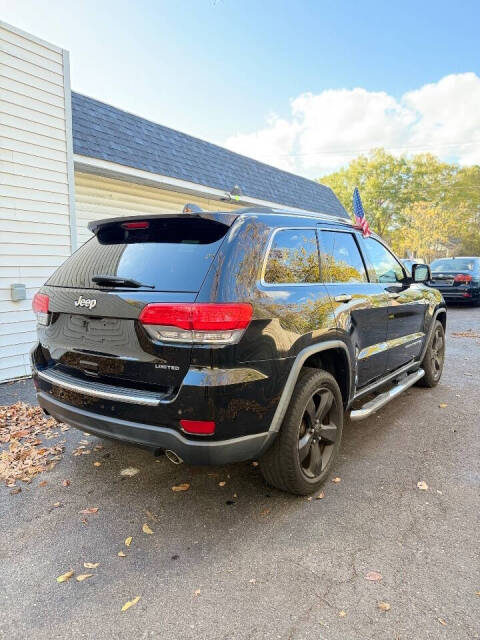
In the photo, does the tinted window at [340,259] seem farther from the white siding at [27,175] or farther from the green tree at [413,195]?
the green tree at [413,195]

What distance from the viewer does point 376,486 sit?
2.85m

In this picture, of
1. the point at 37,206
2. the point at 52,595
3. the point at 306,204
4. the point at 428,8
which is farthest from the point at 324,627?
the point at 428,8

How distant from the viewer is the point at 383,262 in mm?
4016

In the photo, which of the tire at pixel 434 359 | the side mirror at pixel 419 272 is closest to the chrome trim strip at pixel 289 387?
the side mirror at pixel 419 272

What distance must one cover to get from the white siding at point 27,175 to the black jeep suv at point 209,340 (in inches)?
120

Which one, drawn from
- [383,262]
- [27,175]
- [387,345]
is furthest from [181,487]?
[27,175]

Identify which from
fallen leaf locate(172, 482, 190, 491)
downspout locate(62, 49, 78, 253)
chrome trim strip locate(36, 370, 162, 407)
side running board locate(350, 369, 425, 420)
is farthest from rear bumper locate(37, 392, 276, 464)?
downspout locate(62, 49, 78, 253)

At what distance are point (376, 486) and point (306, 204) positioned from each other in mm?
12365

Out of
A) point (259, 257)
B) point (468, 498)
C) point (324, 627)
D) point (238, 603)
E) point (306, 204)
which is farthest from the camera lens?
point (306, 204)

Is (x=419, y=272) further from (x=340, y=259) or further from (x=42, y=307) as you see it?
(x=42, y=307)

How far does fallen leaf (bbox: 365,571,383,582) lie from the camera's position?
6.49 feet

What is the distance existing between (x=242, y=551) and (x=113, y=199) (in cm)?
710

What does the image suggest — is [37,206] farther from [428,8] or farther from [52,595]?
[428,8]

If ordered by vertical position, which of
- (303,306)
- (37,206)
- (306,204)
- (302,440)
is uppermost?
(306,204)
